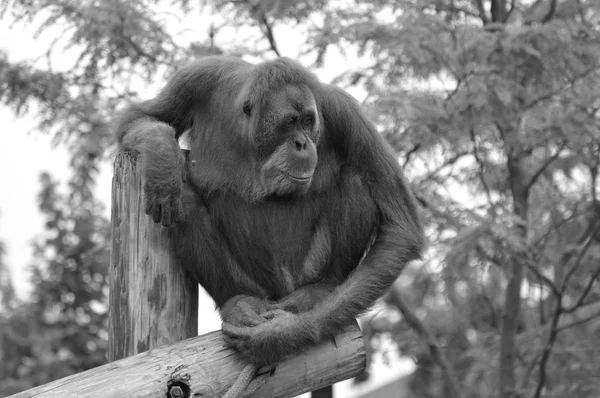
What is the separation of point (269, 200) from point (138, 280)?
81 cm

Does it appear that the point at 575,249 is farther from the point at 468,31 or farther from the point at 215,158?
the point at 215,158

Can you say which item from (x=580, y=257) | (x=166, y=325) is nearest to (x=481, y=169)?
(x=580, y=257)

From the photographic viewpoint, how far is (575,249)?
777 cm

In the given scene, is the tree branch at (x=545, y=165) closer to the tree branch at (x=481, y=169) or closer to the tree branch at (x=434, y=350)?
the tree branch at (x=481, y=169)

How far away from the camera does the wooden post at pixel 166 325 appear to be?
12.9 ft

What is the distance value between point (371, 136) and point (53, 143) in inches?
143

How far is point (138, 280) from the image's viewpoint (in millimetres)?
4215

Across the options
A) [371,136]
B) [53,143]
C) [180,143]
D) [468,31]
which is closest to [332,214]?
[371,136]

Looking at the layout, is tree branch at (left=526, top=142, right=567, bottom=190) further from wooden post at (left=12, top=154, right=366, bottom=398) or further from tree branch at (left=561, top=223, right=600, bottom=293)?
wooden post at (left=12, top=154, right=366, bottom=398)

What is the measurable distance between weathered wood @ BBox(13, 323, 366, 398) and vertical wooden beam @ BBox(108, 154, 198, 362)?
29cm

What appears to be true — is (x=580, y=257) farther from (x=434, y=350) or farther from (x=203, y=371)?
(x=203, y=371)

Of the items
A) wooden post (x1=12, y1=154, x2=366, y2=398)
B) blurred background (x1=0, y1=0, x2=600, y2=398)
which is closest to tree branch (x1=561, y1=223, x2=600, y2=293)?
blurred background (x1=0, y1=0, x2=600, y2=398)

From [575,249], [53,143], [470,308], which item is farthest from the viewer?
[470,308]

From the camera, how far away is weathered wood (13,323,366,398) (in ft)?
11.8
